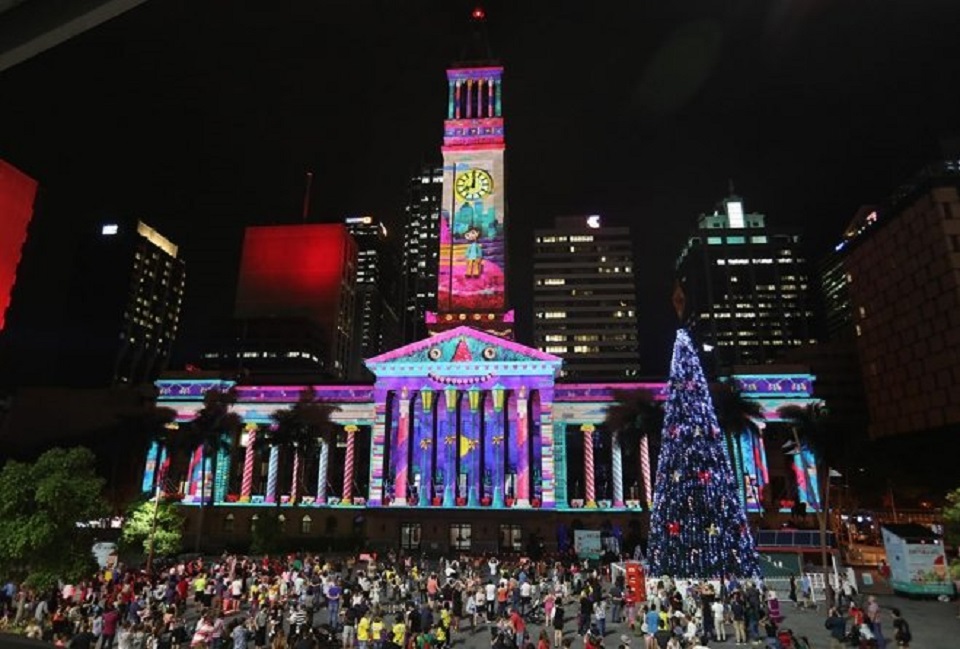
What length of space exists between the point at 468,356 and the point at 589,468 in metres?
18.3

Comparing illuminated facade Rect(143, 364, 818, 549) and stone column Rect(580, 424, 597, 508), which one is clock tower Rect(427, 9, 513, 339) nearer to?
illuminated facade Rect(143, 364, 818, 549)

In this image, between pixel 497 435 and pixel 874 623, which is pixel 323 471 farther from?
pixel 874 623

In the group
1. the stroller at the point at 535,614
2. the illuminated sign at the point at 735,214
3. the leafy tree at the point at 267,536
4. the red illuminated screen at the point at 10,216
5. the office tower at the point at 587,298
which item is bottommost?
the stroller at the point at 535,614

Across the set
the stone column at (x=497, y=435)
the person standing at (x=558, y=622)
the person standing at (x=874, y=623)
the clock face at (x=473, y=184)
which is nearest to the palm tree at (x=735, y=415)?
the stone column at (x=497, y=435)

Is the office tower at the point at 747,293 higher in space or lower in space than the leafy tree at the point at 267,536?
higher

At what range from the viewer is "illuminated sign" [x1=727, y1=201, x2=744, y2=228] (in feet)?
624

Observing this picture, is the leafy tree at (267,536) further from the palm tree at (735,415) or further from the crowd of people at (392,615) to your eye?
the palm tree at (735,415)

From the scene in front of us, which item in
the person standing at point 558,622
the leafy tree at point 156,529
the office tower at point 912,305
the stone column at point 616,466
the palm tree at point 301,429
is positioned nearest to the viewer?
the person standing at point 558,622

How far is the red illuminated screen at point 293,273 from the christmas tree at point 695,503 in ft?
475

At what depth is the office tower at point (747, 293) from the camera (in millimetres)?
175625

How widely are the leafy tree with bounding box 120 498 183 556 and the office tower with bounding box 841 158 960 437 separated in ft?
273

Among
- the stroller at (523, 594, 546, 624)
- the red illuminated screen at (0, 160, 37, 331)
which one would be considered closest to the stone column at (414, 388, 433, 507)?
the stroller at (523, 594, 546, 624)

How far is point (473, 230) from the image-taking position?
284 ft

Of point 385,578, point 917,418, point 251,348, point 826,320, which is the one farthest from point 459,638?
point 826,320
